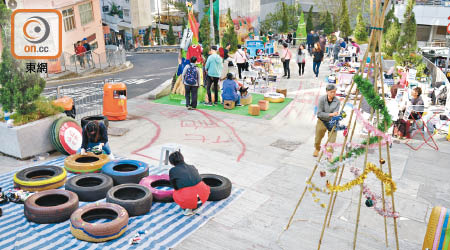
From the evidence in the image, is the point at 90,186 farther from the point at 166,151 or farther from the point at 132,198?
the point at 166,151

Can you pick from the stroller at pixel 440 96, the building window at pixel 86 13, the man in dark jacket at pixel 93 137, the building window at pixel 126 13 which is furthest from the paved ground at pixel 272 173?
the building window at pixel 126 13

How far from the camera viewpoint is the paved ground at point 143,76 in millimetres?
19359

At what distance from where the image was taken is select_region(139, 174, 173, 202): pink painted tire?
22.7 ft

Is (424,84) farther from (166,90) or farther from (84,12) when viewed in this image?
(84,12)

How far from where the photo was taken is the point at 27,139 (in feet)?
29.7

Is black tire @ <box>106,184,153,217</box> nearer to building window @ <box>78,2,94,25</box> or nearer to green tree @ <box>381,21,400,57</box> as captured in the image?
green tree @ <box>381,21,400,57</box>

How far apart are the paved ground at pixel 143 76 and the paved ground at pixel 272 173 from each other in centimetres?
491

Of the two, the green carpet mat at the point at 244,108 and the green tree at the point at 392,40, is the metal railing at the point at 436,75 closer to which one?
the green tree at the point at 392,40

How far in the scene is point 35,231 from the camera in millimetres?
5938

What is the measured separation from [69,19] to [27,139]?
850 inches

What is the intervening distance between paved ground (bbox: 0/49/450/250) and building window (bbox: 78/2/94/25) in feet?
59.8

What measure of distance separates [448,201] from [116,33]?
44.5 meters

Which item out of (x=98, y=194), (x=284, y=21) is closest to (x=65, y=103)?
(x=98, y=194)

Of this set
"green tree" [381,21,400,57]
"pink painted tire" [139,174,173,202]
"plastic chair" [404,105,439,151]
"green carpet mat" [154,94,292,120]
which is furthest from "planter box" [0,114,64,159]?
"green tree" [381,21,400,57]
